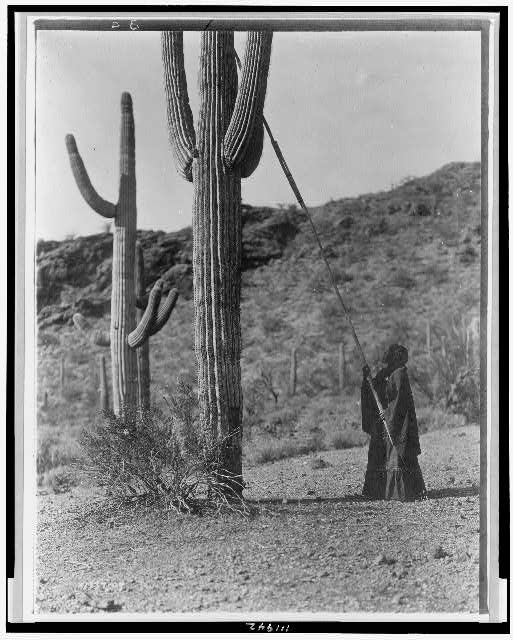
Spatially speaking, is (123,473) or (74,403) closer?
(123,473)

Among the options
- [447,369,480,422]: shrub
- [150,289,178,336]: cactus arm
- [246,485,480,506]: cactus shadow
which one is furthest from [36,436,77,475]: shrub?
[447,369,480,422]: shrub

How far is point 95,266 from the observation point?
25.4 ft

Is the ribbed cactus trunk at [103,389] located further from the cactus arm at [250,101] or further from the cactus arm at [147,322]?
the cactus arm at [250,101]

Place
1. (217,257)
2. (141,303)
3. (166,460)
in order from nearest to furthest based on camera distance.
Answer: (166,460)
(217,257)
(141,303)

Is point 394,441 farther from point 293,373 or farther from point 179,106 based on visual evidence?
point 179,106

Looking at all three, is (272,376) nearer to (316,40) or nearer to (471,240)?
(471,240)

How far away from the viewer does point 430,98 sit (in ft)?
22.8

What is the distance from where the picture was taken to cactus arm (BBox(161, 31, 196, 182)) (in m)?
6.98

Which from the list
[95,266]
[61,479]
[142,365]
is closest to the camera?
[61,479]

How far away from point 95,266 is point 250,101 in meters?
2.18

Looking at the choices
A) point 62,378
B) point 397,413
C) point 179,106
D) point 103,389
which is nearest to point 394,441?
point 397,413

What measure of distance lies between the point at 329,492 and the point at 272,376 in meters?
2.81

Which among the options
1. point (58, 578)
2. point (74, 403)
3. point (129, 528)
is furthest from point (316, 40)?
point (58, 578)

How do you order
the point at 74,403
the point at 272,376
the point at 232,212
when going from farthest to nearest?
the point at 272,376, the point at 74,403, the point at 232,212
